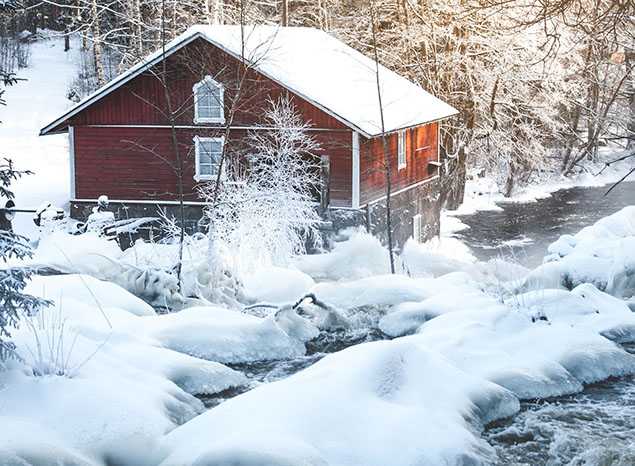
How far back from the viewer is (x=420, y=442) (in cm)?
620

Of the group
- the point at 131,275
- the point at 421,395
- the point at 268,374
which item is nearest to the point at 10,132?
the point at 131,275

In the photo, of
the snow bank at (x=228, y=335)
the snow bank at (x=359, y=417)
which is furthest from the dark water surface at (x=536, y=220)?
the snow bank at (x=359, y=417)

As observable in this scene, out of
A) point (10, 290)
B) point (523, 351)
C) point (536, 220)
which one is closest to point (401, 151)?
point (536, 220)

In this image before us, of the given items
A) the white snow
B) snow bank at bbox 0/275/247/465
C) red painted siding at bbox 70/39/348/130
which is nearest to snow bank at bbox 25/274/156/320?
snow bank at bbox 0/275/247/465

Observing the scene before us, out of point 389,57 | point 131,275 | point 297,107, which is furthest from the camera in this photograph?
point 389,57

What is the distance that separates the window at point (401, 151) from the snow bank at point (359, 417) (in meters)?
15.3

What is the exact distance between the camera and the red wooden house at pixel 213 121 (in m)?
19.3

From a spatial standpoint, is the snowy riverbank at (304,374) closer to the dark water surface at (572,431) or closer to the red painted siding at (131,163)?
the dark water surface at (572,431)

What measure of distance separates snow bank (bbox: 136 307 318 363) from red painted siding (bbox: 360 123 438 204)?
312 inches

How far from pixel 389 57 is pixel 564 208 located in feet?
30.6

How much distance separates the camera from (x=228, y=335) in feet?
30.7

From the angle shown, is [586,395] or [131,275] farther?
[131,275]

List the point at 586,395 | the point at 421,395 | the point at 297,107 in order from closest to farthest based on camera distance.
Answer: the point at 421,395
the point at 586,395
the point at 297,107

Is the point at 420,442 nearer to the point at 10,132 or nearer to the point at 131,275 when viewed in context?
the point at 131,275
